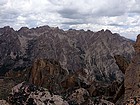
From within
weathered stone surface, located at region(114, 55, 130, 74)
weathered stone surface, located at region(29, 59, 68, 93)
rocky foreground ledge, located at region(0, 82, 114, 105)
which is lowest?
weathered stone surface, located at region(29, 59, 68, 93)

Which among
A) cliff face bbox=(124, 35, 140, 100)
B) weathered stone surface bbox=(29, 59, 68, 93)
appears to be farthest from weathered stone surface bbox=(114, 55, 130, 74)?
weathered stone surface bbox=(29, 59, 68, 93)

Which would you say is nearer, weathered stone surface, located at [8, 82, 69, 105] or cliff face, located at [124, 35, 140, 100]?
weathered stone surface, located at [8, 82, 69, 105]

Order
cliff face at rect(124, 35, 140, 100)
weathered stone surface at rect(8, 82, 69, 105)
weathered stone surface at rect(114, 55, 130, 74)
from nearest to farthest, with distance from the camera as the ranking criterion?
weathered stone surface at rect(8, 82, 69, 105) < cliff face at rect(124, 35, 140, 100) < weathered stone surface at rect(114, 55, 130, 74)

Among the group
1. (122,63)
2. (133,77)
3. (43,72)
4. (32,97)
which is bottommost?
(43,72)

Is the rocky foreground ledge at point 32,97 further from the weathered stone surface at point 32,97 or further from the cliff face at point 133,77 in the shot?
the cliff face at point 133,77

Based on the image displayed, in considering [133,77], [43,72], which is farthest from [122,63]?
[43,72]

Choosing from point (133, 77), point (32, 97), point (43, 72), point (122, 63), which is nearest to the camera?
point (32, 97)

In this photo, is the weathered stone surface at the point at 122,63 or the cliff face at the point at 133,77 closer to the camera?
the cliff face at the point at 133,77

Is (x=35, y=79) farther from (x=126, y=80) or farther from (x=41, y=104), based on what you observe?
(x=41, y=104)

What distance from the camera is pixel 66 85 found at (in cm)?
7244

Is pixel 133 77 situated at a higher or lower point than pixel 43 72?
higher

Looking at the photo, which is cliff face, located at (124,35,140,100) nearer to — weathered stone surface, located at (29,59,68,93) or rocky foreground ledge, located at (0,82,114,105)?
rocky foreground ledge, located at (0,82,114,105)

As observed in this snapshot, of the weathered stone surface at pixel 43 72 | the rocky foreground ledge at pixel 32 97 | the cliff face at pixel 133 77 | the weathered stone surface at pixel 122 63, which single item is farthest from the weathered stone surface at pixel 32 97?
the weathered stone surface at pixel 43 72

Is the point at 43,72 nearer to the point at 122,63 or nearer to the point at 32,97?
the point at 122,63
